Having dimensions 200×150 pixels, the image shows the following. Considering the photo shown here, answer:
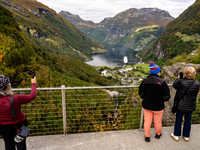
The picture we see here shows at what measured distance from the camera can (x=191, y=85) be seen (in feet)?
9.75

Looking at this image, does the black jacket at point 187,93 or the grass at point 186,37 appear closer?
the black jacket at point 187,93

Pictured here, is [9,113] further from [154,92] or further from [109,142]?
[154,92]

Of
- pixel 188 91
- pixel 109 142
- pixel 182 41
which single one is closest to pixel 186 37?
pixel 182 41

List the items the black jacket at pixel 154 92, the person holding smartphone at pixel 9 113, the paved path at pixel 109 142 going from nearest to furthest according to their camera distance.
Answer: the person holding smartphone at pixel 9 113, the black jacket at pixel 154 92, the paved path at pixel 109 142

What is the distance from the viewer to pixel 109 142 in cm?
339

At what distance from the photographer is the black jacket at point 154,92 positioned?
2.94 meters

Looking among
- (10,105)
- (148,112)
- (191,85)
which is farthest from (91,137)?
(191,85)

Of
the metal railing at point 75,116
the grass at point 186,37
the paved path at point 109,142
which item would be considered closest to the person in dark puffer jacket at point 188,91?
the paved path at point 109,142

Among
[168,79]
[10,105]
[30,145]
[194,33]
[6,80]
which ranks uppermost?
[194,33]

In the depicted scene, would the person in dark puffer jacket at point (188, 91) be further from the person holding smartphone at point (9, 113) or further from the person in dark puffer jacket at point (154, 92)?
the person holding smartphone at point (9, 113)

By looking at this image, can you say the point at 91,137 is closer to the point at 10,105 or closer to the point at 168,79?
the point at 10,105

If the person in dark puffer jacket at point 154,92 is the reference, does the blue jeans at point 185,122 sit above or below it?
below

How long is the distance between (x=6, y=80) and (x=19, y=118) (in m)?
0.71

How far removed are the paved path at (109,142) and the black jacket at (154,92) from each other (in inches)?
40.6
